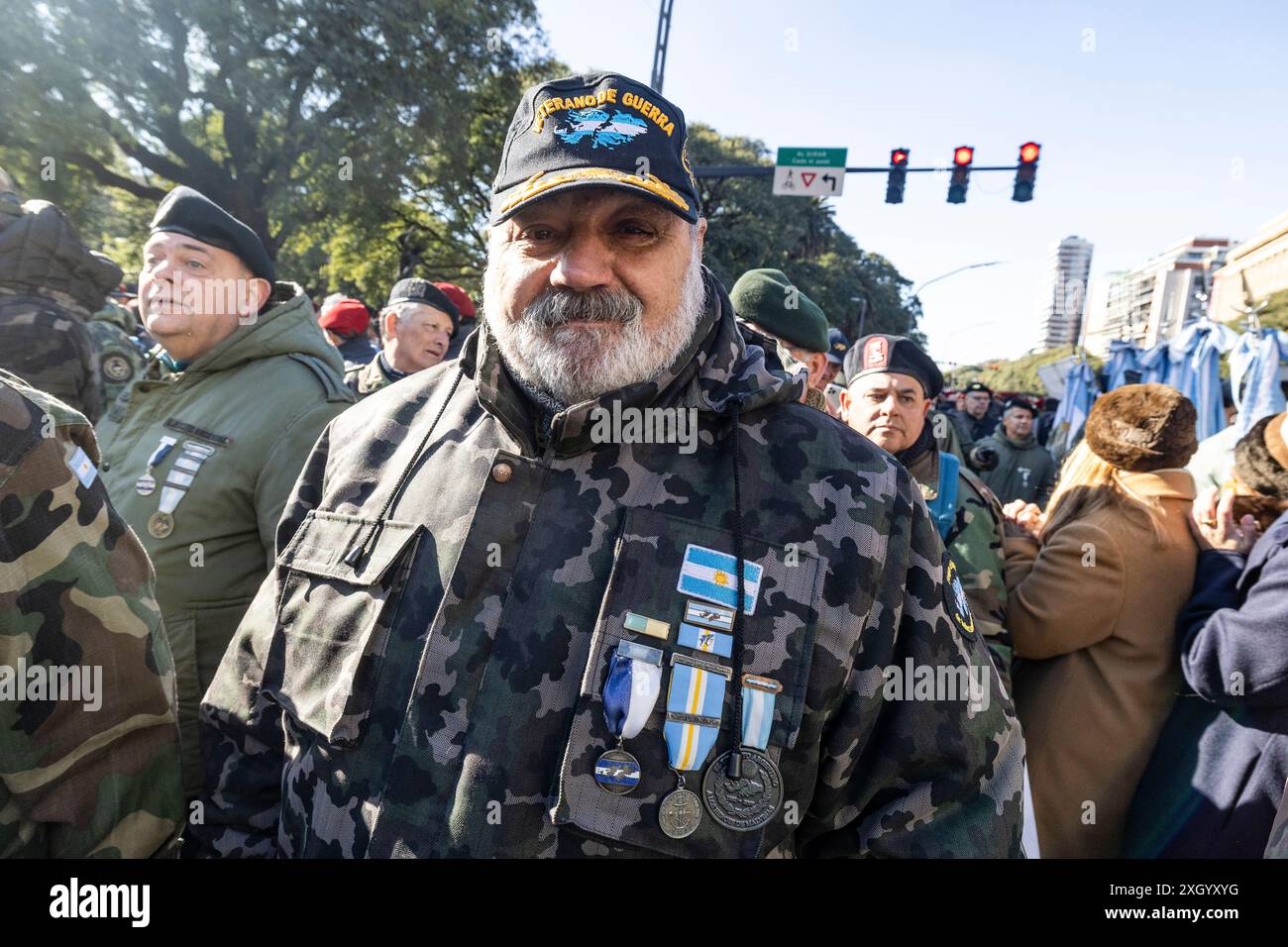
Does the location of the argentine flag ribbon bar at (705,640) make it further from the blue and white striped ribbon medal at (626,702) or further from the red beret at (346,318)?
the red beret at (346,318)

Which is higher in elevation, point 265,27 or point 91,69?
point 265,27

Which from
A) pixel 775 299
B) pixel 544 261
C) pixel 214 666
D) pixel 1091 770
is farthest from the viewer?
pixel 775 299

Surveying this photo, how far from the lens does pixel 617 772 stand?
1299 millimetres

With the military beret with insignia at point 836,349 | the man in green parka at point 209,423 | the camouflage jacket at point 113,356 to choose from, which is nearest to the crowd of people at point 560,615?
the man in green parka at point 209,423

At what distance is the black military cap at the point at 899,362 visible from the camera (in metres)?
3.10

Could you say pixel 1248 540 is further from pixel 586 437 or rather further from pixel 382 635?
pixel 382 635

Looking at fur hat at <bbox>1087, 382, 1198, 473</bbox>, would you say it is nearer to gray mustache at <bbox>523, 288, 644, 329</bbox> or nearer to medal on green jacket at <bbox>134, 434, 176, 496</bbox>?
gray mustache at <bbox>523, 288, 644, 329</bbox>

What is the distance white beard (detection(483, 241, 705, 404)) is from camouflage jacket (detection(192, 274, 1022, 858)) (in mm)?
47

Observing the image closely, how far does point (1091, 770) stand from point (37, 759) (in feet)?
9.65

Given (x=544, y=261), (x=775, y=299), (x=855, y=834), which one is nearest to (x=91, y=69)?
(x=775, y=299)

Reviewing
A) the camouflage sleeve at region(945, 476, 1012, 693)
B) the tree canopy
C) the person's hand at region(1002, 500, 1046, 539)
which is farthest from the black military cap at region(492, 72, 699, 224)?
the tree canopy

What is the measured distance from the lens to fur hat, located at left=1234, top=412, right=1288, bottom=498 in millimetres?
2461

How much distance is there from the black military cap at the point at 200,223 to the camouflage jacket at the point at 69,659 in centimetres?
149

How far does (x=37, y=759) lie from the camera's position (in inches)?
50.8
